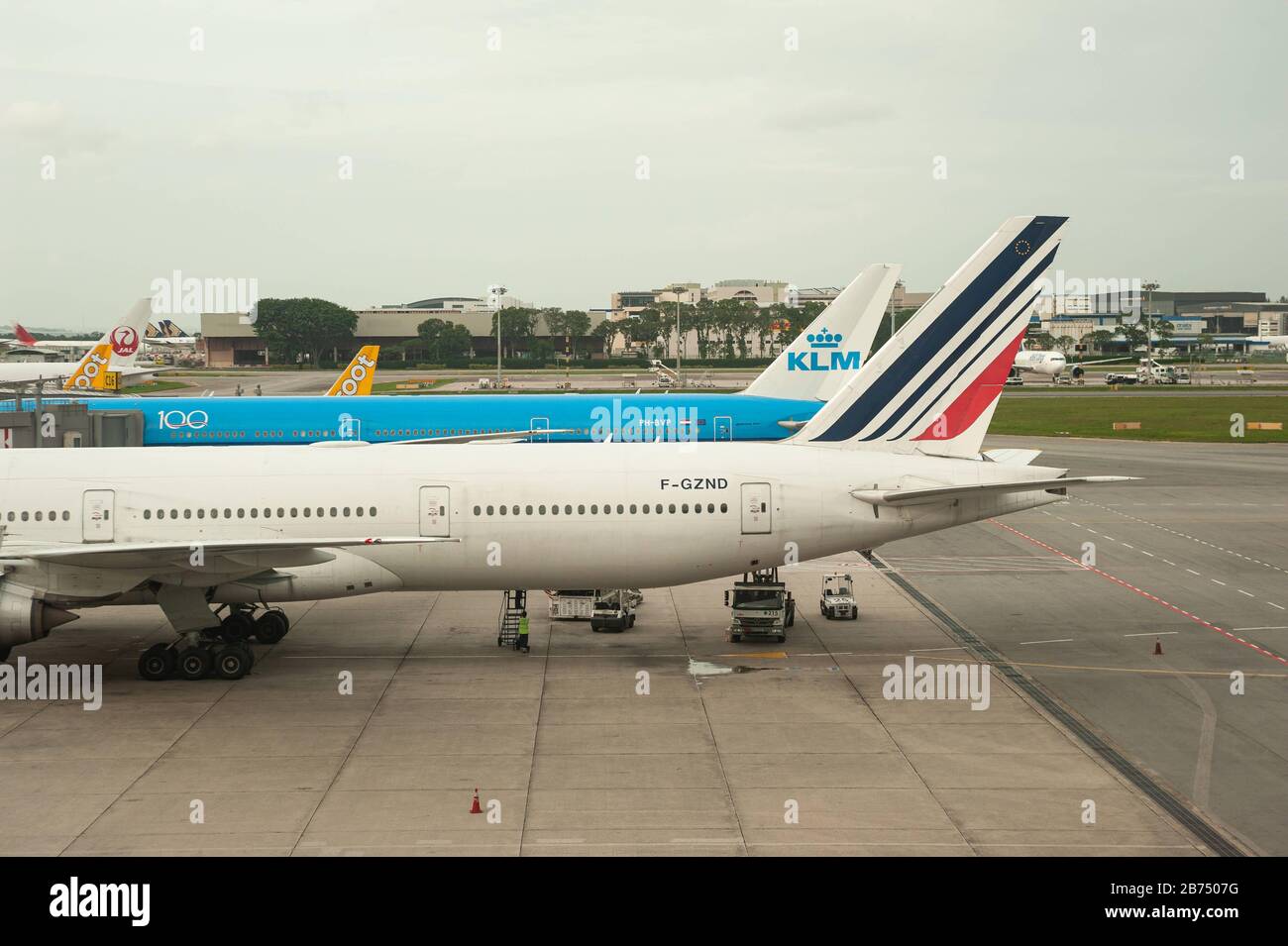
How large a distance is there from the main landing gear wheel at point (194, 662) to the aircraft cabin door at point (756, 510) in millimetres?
12239

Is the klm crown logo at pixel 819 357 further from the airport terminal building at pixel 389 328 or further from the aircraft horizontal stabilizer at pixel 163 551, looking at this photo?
the airport terminal building at pixel 389 328

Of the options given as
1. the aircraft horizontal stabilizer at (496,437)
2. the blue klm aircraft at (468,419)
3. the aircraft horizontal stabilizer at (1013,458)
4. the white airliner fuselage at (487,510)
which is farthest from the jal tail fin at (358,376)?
the aircraft horizontal stabilizer at (1013,458)

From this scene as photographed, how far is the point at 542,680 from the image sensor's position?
2673cm

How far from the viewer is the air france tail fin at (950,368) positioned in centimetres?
2881

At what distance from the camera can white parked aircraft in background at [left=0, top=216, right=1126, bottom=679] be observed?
27031 mm

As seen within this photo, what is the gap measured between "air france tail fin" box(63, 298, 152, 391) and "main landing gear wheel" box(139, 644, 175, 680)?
2329 inches

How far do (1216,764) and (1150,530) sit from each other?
26.1m

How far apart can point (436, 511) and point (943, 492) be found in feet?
37.6

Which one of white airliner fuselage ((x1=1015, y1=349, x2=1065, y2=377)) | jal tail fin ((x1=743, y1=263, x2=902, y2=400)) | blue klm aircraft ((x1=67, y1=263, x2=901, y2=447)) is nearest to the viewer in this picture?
blue klm aircraft ((x1=67, y1=263, x2=901, y2=447))

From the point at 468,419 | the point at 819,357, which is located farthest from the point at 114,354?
the point at 819,357

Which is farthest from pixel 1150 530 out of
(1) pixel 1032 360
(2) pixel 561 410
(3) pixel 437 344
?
(3) pixel 437 344

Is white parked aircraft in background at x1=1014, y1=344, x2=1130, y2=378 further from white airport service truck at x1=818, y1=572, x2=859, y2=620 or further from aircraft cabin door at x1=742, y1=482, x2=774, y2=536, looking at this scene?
aircraft cabin door at x1=742, y1=482, x2=774, y2=536

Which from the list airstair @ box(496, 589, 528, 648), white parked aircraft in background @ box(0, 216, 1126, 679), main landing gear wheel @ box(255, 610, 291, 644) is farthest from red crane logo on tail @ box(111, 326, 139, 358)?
airstair @ box(496, 589, 528, 648)
